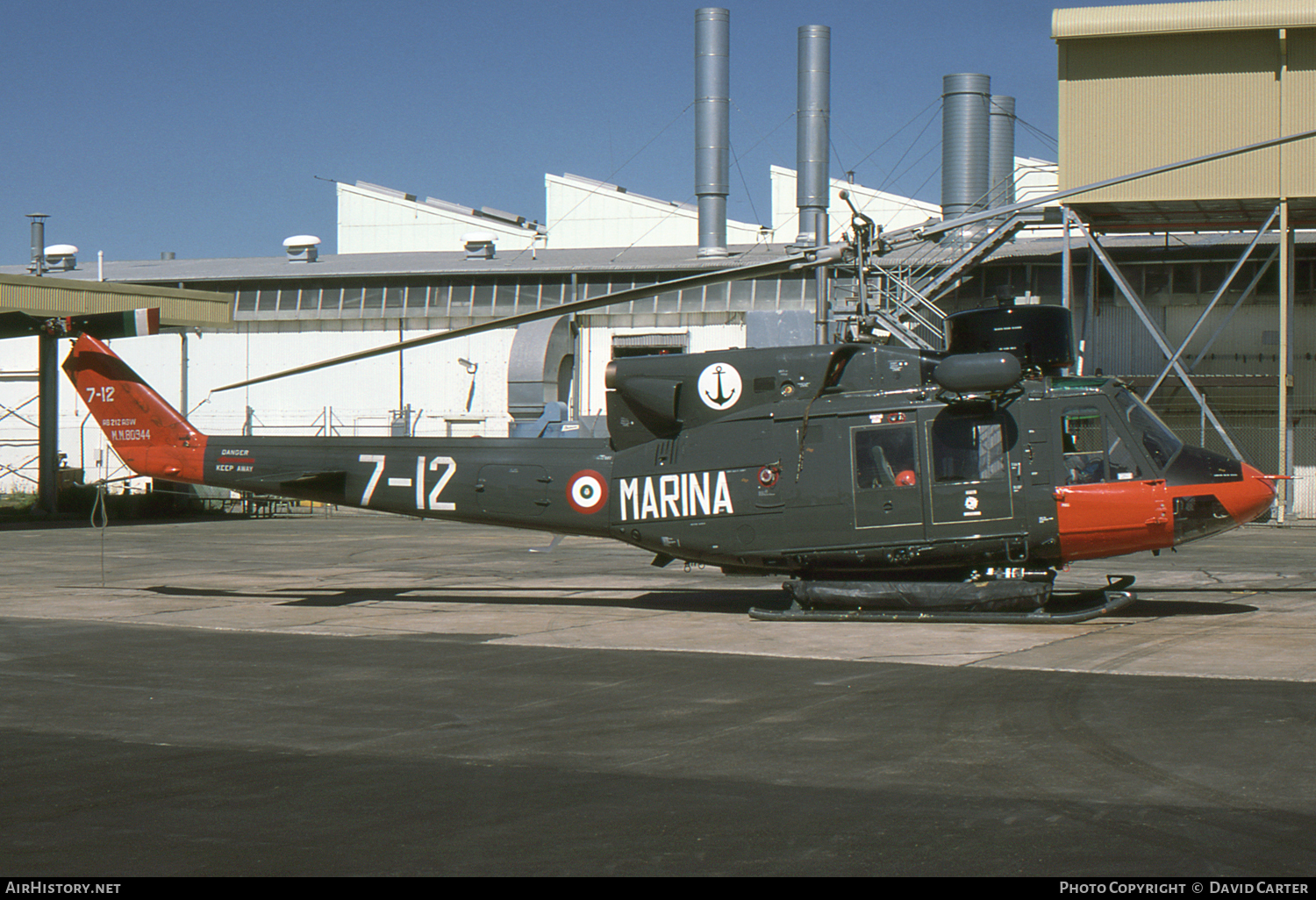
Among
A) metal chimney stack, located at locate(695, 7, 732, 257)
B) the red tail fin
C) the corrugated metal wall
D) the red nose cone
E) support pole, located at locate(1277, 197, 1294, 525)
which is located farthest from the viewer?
metal chimney stack, located at locate(695, 7, 732, 257)

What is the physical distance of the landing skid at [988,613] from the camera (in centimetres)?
1293

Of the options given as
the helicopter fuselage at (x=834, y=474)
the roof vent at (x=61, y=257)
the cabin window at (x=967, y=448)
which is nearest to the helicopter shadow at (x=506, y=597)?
the helicopter fuselage at (x=834, y=474)

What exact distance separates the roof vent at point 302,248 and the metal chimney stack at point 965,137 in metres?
25.5

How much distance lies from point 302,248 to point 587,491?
38851 mm

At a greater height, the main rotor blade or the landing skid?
the main rotor blade

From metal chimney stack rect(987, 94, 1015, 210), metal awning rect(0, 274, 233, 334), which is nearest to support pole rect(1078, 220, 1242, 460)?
metal chimney stack rect(987, 94, 1015, 210)

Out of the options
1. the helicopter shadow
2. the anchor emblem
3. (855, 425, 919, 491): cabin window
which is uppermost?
the anchor emblem

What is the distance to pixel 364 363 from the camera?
1806 inches

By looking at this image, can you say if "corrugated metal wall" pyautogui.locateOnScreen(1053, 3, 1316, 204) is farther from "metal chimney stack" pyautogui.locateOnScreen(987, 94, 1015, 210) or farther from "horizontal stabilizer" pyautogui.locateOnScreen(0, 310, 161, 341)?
"horizontal stabilizer" pyautogui.locateOnScreen(0, 310, 161, 341)

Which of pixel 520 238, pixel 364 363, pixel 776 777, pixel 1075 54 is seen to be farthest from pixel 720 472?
pixel 520 238

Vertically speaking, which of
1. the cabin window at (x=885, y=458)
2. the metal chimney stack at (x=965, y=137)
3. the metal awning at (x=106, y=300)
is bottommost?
the cabin window at (x=885, y=458)

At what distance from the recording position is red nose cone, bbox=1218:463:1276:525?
42.2 ft

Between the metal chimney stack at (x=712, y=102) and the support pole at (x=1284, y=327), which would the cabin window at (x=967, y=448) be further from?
the metal chimney stack at (x=712, y=102)

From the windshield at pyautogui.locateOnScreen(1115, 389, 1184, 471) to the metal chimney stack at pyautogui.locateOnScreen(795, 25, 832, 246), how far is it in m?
34.0
